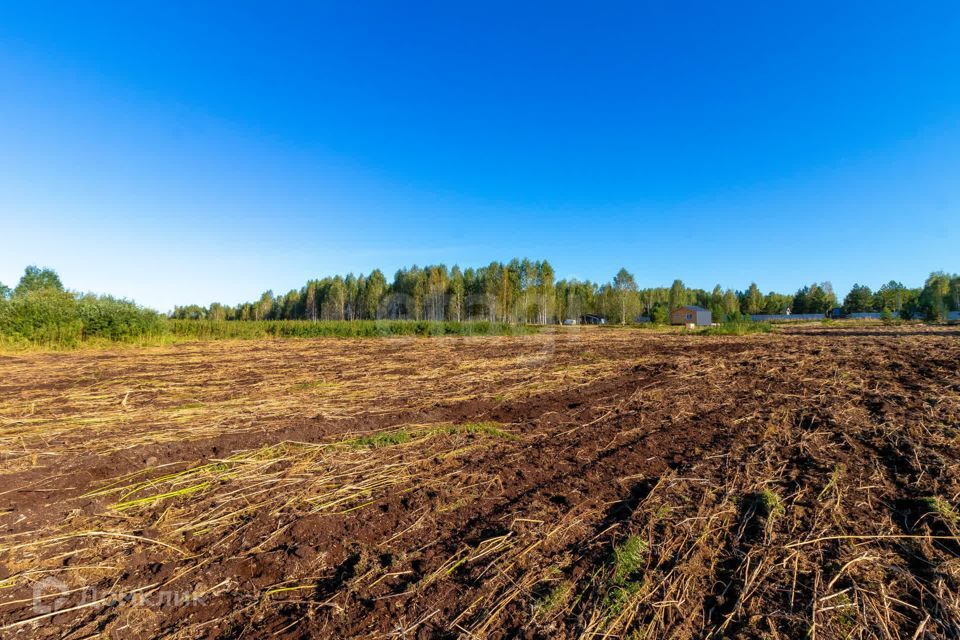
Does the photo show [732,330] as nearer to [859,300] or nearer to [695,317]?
[695,317]

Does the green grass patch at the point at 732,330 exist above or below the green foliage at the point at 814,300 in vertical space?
below

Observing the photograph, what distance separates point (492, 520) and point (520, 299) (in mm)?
48368

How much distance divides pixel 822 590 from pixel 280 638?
8.54ft

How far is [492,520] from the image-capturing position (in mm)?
2592

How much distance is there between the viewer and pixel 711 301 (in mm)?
90188

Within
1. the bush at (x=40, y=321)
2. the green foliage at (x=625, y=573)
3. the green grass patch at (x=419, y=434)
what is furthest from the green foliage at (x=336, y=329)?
the green foliage at (x=625, y=573)

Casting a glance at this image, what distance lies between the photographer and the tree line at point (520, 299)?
50.8 m

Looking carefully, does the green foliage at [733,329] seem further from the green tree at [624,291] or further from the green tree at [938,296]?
the green tree at [624,291]

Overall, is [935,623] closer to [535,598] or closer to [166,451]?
[535,598]

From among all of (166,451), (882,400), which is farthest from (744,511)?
(166,451)

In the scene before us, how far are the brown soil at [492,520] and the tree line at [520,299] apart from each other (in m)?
29.0

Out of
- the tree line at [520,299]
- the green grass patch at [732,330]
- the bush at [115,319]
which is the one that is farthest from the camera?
the tree line at [520,299]

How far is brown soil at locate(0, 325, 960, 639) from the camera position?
1.77 metres

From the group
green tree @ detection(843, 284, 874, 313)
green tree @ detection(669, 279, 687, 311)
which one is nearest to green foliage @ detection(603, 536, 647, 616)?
green tree @ detection(669, 279, 687, 311)
